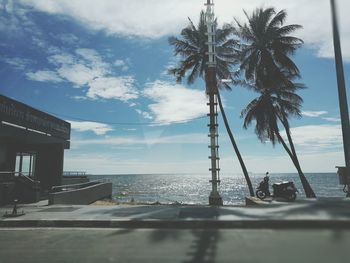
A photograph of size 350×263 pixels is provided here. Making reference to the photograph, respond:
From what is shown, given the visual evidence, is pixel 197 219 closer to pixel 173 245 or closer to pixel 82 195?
pixel 173 245

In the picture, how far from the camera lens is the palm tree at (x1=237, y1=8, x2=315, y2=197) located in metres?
25.6

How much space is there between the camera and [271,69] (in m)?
25.6

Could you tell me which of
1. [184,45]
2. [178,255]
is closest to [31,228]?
[178,255]

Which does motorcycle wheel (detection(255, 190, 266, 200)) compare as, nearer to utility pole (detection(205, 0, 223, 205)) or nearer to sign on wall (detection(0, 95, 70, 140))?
utility pole (detection(205, 0, 223, 205))

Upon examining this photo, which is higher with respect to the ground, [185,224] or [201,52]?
[201,52]

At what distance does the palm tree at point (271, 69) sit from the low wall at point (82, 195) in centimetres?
1435

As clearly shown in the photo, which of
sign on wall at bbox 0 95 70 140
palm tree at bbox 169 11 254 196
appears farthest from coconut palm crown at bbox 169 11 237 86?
sign on wall at bbox 0 95 70 140

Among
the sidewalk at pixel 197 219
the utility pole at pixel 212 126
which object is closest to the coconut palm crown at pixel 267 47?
the utility pole at pixel 212 126

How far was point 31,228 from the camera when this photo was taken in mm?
9648

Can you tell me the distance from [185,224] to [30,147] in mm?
16229

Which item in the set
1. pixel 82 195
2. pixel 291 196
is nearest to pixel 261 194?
pixel 291 196

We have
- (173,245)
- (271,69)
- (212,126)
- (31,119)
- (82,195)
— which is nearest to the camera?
(173,245)

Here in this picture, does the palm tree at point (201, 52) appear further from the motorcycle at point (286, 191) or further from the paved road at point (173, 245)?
the paved road at point (173, 245)

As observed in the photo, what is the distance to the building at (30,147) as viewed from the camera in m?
16.4
